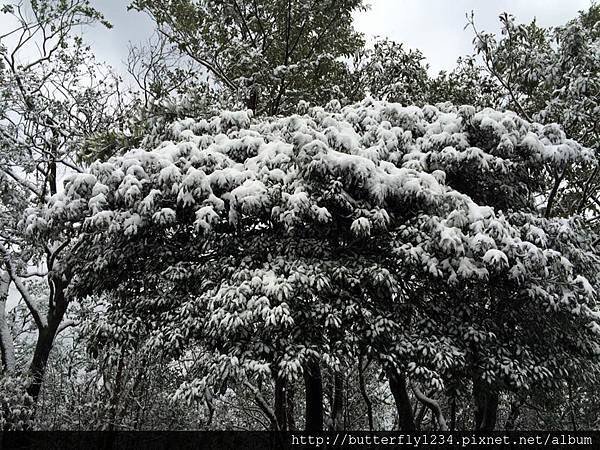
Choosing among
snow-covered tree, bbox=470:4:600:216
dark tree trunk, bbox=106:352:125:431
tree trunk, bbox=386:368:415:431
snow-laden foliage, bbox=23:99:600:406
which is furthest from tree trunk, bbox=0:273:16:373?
snow-covered tree, bbox=470:4:600:216

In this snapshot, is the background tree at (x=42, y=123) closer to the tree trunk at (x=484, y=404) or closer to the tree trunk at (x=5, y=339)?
the tree trunk at (x=5, y=339)

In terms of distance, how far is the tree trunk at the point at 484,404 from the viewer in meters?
6.06

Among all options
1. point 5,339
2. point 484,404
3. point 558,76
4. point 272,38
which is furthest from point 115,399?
point 558,76

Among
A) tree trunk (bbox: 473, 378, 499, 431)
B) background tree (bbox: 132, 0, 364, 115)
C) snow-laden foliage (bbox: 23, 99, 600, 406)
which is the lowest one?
tree trunk (bbox: 473, 378, 499, 431)

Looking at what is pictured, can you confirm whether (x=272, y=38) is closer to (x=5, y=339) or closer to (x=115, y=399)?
(x=115, y=399)

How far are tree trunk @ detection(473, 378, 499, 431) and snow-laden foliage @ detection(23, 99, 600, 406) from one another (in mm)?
488

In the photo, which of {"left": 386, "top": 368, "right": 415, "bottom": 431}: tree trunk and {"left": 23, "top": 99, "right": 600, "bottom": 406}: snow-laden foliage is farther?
{"left": 386, "top": 368, "right": 415, "bottom": 431}: tree trunk

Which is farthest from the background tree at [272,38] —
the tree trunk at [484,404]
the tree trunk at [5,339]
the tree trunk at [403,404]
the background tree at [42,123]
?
the tree trunk at [5,339]

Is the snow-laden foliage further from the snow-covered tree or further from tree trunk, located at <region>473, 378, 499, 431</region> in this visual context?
the snow-covered tree

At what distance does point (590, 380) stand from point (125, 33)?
34.3 feet

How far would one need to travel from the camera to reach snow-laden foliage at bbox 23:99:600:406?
17.0 feet

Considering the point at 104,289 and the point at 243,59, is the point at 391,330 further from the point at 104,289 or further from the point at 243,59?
the point at 243,59

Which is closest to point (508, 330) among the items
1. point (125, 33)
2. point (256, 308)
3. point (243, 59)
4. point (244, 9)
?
point (256, 308)

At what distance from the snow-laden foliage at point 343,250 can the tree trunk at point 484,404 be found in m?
0.49
